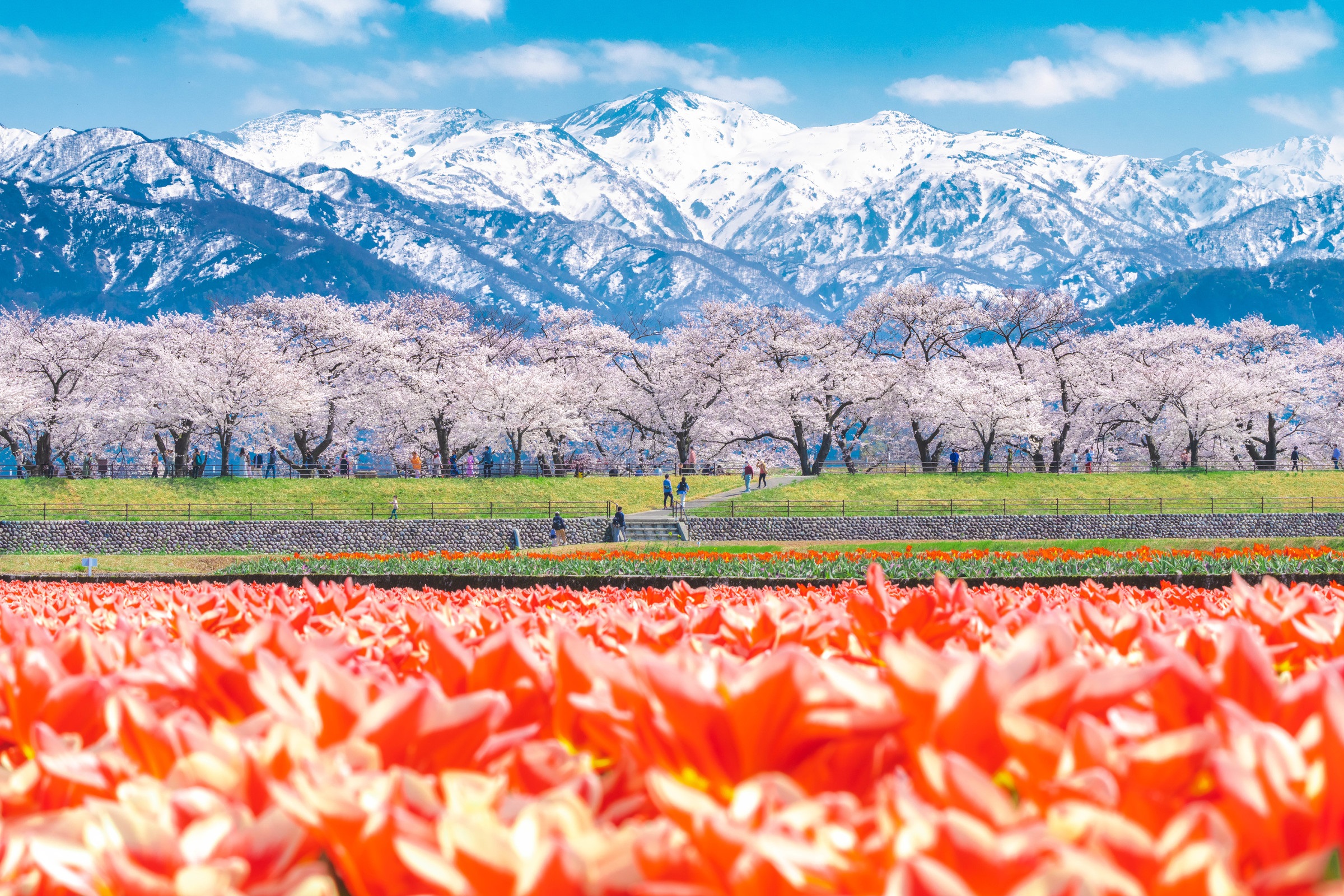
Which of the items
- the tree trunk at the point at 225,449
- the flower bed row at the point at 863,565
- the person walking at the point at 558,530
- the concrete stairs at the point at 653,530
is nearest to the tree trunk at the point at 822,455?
the concrete stairs at the point at 653,530

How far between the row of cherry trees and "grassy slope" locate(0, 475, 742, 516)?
8.58 meters

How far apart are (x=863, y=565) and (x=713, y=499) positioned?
33.7 m

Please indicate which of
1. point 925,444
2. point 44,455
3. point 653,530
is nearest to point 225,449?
point 44,455

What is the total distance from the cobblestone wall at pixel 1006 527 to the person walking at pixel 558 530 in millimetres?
5224

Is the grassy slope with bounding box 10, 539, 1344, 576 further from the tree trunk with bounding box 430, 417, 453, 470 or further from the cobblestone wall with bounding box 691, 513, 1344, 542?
the tree trunk with bounding box 430, 417, 453, 470

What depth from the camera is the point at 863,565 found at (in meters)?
14.7

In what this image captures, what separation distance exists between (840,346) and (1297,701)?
6280 centimetres

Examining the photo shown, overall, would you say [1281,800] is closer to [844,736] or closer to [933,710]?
[933,710]

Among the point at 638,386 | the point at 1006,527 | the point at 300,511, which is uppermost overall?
the point at 638,386

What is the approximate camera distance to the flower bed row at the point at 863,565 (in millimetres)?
13805

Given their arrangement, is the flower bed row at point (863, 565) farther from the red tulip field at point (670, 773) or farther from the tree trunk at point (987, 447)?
the tree trunk at point (987, 447)

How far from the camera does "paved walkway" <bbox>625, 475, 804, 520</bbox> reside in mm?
42969

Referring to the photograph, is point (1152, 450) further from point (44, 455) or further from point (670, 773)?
point (670, 773)

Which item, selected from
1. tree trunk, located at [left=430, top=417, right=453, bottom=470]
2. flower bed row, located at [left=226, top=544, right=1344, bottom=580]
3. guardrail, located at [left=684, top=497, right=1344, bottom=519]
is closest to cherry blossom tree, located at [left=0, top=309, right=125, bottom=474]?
tree trunk, located at [left=430, top=417, right=453, bottom=470]
